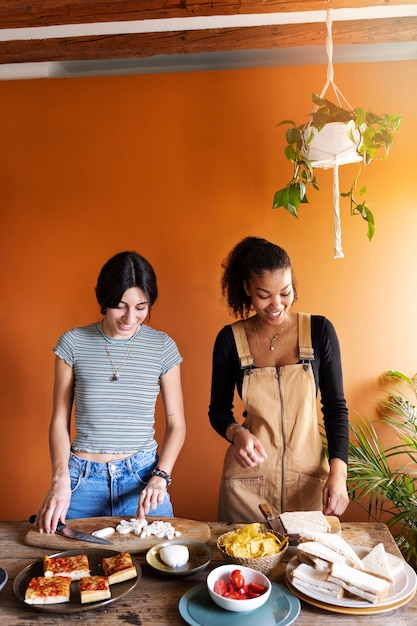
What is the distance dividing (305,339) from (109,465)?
36.4 inches

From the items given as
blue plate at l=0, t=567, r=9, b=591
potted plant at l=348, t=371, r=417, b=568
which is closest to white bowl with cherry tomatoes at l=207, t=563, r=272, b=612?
blue plate at l=0, t=567, r=9, b=591

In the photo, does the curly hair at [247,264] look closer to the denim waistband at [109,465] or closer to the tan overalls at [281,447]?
the tan overalls at [281,447]

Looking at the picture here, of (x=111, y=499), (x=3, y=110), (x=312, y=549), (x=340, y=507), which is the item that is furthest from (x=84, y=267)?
(x=312, y=549)

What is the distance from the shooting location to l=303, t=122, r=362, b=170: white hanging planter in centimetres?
231

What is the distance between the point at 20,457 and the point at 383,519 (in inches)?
86.1

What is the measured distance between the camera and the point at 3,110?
3.44m

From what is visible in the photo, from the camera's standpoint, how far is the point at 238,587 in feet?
5.01

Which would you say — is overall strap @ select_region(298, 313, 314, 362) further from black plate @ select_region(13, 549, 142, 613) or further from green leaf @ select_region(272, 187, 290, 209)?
black plate @ select_region(13, 549, 142, 613)

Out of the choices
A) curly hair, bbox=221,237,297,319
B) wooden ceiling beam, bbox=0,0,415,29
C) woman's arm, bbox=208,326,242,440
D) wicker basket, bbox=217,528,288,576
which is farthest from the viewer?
wooden ceiling beam, bbox=0,0,415,29

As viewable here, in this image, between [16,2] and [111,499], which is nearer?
[111,499]

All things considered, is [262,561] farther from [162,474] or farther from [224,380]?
[224,380]

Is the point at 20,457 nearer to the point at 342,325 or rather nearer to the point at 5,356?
the point at 5,356

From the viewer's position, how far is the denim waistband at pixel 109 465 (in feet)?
7.28

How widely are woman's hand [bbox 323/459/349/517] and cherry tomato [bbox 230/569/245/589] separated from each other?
0.64m
